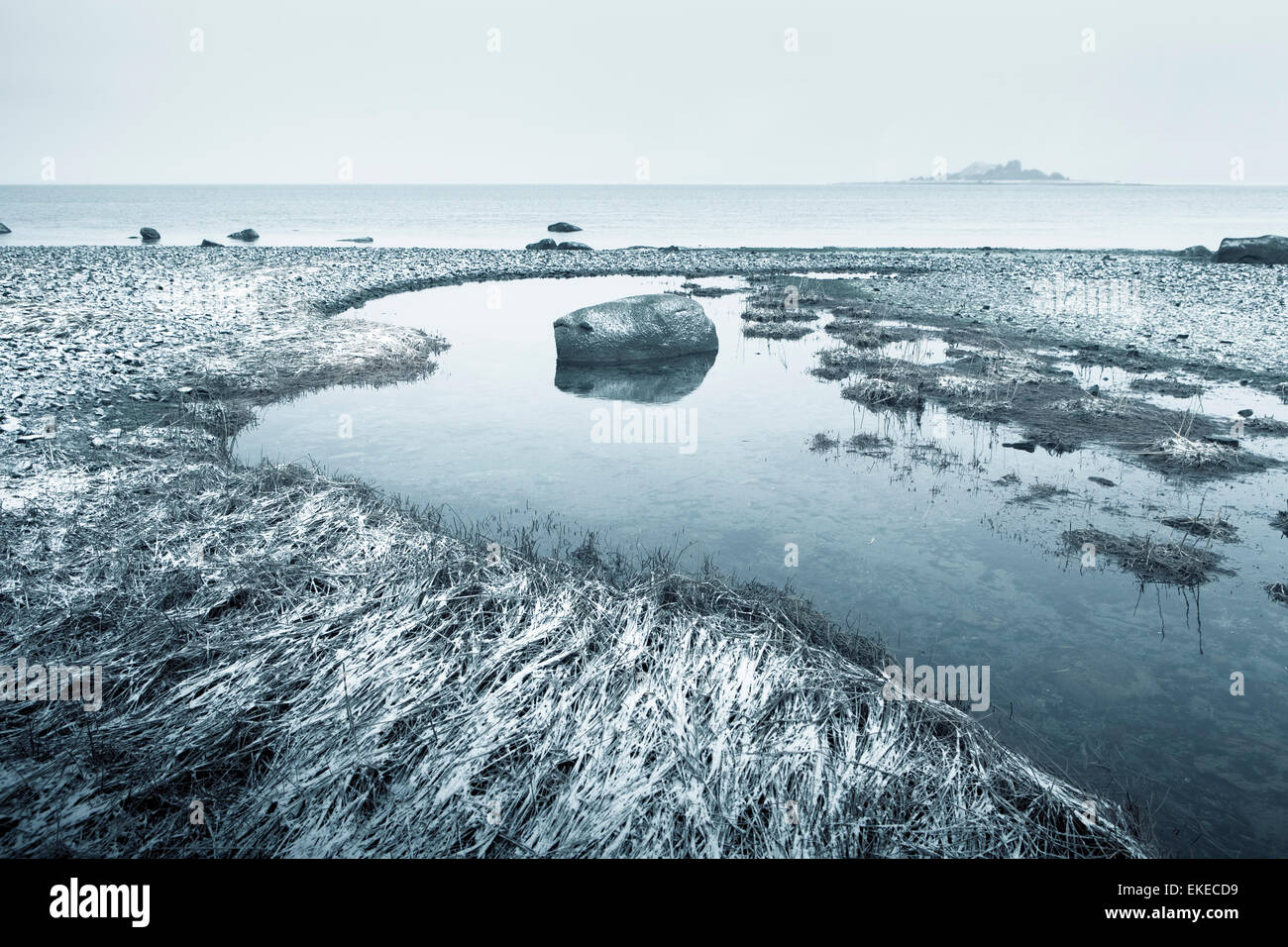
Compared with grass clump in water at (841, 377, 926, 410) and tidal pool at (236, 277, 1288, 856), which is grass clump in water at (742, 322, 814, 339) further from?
grass clump in water at (841, 377, 926, 410)

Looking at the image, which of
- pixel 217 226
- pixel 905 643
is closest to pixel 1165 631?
pixel 905 643

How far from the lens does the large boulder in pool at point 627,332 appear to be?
55.0 feet

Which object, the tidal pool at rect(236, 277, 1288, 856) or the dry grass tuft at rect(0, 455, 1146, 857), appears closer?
the dry grass tuft at rect(0, 455, 1146, 857)

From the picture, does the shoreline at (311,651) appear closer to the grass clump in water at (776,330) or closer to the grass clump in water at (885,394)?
the grass clump in water at (885,394)

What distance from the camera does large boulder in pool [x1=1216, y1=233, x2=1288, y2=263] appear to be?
34094 millimetres

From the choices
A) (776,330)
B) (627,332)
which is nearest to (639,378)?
(627,332)

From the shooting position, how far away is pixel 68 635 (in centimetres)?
561

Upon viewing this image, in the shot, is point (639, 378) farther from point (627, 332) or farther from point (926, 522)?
point (926, 522)

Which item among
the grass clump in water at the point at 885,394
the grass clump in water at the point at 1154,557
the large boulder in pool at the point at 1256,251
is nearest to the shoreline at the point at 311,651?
the grass clump in water at the point at 1154,557

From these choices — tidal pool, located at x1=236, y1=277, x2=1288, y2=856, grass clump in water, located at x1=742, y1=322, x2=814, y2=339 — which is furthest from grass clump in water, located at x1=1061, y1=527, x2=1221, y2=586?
grass clump in water, located at x1=742, y1=322, x2=814, y2=339

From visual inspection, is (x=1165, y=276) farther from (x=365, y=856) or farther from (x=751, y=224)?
(x=751, y=224)

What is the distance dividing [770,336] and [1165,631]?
14.4 metres

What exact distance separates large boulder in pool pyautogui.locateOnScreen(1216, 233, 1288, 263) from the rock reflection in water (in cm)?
3177

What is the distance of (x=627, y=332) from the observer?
16.9 m
